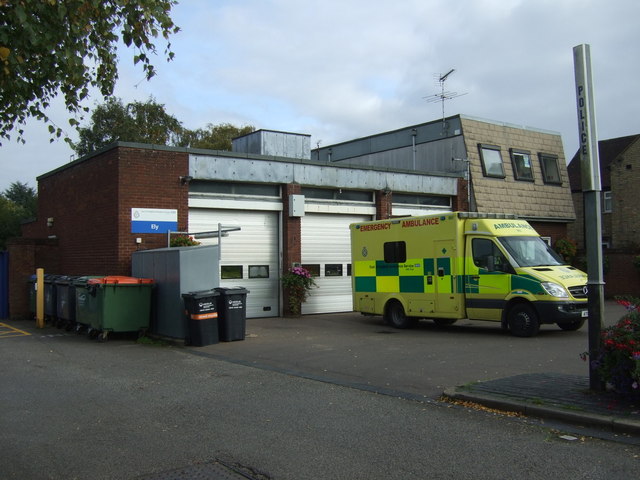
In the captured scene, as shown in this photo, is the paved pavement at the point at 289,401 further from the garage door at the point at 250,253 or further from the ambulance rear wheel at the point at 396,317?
the garage door at the point at 250,253

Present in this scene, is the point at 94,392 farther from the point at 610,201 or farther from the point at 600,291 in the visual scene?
the point at 610,201

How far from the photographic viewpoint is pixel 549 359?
33.3 feet

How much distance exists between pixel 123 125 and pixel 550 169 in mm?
24577

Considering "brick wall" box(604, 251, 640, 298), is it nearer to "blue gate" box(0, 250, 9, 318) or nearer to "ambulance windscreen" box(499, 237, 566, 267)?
"ambulance windscreen" box(499, 237, 566, 267)

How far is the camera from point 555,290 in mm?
12633

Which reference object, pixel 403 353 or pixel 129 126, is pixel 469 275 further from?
pixel 129 126

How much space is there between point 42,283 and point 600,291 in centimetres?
1410

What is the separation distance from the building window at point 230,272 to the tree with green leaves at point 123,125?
71.1 feet

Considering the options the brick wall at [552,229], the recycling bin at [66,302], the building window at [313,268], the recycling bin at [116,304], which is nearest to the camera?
the recycling bin at [116,304]

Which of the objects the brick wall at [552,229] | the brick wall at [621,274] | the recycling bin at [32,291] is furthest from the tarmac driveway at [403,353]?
the brick wall at [621,274]

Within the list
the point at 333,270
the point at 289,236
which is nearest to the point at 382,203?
the point at 333,270

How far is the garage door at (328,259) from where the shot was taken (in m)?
18.7

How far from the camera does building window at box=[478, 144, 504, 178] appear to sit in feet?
72.5

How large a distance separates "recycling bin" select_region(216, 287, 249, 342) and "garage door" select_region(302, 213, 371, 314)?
5.50 meters
